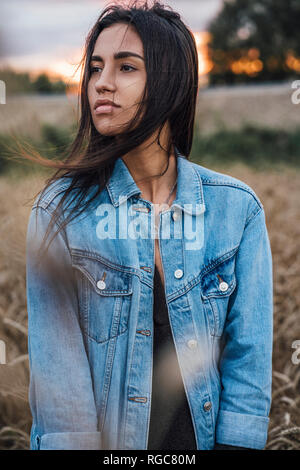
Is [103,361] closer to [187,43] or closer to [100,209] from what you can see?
[100,209]

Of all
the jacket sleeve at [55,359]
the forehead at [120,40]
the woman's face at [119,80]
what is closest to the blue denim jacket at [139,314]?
the jacket sleeve at [55,359]

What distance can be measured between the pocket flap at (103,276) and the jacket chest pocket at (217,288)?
0.70 ft

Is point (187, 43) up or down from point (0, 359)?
up

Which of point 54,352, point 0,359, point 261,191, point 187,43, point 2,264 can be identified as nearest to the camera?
point 54,352

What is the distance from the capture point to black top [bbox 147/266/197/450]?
1160mm

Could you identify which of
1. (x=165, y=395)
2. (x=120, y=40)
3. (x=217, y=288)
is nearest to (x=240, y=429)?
(x=165, y=395)

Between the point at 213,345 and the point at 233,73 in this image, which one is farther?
the point at 233,73

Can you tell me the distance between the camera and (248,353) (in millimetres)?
1183

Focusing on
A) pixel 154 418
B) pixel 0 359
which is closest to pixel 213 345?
pixel 154 418

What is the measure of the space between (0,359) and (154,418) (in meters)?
0.94

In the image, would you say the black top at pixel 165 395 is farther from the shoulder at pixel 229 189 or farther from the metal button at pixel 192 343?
the shoulder at pixel 229 189

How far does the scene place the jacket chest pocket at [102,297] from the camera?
1.13 m

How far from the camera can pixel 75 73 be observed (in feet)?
4.29

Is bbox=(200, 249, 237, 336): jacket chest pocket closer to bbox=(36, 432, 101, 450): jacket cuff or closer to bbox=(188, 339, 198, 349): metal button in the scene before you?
bbox=(188, 339, 198, 349): metal button
